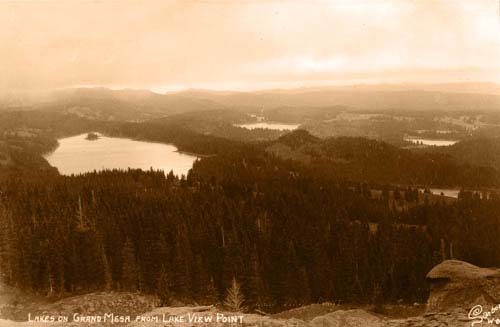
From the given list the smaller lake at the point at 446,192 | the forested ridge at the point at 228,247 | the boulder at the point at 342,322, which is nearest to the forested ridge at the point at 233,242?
the forested ridge at the point at 228,247

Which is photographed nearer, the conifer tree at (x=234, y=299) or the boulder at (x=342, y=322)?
the boulder at (x=342, y=322)

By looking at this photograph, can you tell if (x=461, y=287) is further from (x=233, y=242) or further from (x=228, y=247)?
(x=233, y=242)

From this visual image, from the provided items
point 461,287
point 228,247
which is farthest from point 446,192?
point 461,287

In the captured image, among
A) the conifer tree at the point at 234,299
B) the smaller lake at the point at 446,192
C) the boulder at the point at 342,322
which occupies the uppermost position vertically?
the boulder at the point at 342,322

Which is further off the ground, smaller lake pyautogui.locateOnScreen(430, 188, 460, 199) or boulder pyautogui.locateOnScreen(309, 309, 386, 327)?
boulder pyautogui.locateOnScreen(309, 309, 386, 327)

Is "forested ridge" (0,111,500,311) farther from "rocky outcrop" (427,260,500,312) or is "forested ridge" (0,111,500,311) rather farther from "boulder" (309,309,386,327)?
"boulder" (309,309,386,327)

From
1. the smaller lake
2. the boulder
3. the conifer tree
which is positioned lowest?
the smaller lake

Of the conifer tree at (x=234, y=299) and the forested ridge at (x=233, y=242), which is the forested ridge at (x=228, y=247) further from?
the conifer tree at (x=234, y=299)

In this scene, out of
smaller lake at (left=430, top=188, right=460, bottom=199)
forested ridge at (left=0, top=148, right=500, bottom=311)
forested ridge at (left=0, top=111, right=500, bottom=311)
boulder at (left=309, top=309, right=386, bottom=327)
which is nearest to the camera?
boulder at (left=309, top=309, right=386, bottom=327)

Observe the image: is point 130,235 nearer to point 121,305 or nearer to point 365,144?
point 121,305

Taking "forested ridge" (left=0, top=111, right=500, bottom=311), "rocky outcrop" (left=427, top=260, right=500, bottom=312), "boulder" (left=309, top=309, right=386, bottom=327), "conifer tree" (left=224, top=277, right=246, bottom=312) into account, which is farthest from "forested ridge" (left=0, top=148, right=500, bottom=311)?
"boulder" (left=309, top=309, right=386, bottom=327)
